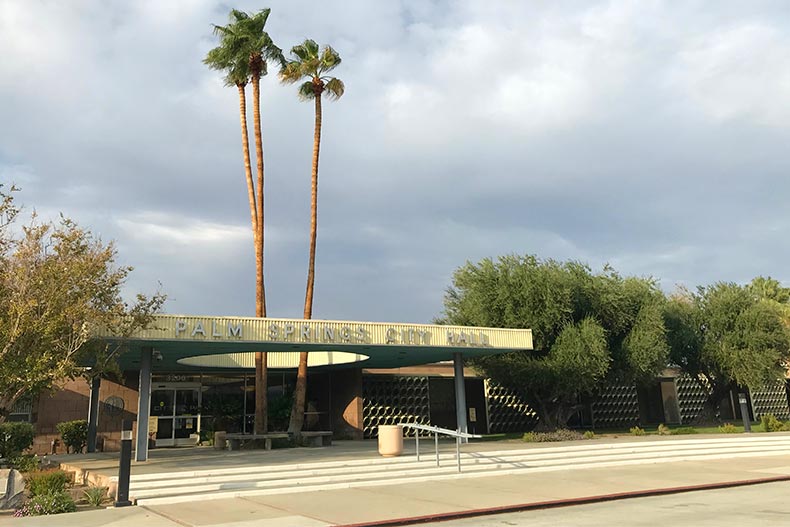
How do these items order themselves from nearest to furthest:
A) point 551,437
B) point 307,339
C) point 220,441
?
point 307,339, point 220,441, point 551,437

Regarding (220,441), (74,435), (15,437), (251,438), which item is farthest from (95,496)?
(74,435)

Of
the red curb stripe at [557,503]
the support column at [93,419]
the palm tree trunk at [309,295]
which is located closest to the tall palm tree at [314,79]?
the palm tree trunk at [309,295]

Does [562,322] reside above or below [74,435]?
above

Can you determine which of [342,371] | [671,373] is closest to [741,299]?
[671,373]

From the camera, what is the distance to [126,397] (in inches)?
1065

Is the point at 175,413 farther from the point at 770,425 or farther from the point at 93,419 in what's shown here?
the point at 770,425

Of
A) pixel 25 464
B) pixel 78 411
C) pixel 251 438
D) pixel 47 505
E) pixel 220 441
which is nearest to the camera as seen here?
pixel 47 505

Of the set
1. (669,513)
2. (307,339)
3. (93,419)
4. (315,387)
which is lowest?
(669,513)

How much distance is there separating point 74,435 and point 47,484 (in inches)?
538

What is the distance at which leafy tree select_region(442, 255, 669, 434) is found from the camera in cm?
2636

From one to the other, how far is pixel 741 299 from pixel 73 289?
Result: 3104 cm

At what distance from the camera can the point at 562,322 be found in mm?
26953

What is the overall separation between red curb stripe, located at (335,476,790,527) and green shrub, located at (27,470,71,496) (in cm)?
617

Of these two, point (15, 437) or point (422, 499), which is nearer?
point (422, 499)
